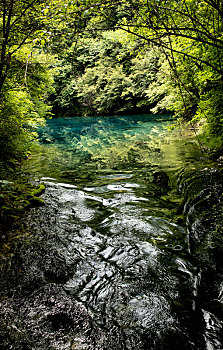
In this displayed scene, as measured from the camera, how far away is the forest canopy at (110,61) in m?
2.53

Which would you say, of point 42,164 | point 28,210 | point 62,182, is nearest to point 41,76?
point 42,164

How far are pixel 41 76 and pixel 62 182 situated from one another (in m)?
5.86

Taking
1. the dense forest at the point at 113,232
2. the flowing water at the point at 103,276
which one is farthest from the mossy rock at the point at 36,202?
the flowing water at the point at 103,276

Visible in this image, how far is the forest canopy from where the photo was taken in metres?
2.53

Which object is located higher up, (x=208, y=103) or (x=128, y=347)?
(x=208, y=103)

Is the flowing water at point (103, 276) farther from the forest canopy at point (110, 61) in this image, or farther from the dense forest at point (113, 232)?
the forest canopy at point (110, 61)

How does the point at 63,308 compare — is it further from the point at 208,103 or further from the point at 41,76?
the point at 41,76

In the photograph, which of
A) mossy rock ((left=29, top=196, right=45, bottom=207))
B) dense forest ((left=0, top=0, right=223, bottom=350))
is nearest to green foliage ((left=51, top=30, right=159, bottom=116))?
dense forest ((left=0, top=0, right=223, bottom=350))

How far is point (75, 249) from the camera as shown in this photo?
3.88m

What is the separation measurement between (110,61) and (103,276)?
38.8 metres

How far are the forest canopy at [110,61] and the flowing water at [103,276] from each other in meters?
2.34

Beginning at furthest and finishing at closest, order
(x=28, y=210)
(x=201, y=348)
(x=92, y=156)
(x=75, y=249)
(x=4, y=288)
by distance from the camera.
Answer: (x=92, y=156), (x=28, y=210), (x=75, y=249), (x=4, y=288), (x=201, y=348)

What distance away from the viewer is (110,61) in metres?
36.0

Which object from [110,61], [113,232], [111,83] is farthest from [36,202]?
[110,61]
